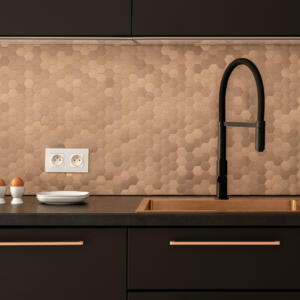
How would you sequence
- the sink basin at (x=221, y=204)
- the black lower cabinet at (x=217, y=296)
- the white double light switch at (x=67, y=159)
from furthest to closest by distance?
the white double light switch at (x=67, y=159) → the sink basin at (x=221, y=204) → the black lower cabinet at (x=217, y=296)

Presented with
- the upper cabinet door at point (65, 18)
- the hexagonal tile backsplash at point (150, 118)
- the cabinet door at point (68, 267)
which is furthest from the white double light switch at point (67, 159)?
the cabinet door at point (68, 267)

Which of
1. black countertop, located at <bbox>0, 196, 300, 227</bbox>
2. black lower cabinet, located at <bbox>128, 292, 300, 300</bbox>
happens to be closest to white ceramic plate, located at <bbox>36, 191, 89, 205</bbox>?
black countertop, located at <bbox>0, 196, 300, 227</bbox>

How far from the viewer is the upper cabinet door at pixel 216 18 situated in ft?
5.92

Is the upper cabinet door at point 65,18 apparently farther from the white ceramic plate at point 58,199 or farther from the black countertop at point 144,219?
the black countertop at point 144,219

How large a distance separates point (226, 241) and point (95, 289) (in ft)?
1.51

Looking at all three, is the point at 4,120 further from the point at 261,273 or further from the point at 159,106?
the point at 261,273

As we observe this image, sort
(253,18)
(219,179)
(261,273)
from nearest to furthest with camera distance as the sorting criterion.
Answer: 1. (261,273)
2. (253,18)
3. (219,179)

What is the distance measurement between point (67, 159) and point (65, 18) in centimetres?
66

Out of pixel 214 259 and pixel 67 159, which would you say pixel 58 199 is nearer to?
pixel 67 159

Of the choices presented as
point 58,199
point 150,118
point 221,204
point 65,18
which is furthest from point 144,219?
point 65,18

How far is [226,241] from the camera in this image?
4.91 ft

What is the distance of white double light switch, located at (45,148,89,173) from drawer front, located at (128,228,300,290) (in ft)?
2.35

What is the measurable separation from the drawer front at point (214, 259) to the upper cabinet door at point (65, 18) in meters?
0.83

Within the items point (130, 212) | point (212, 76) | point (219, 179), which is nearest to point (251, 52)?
point (212, 76)
